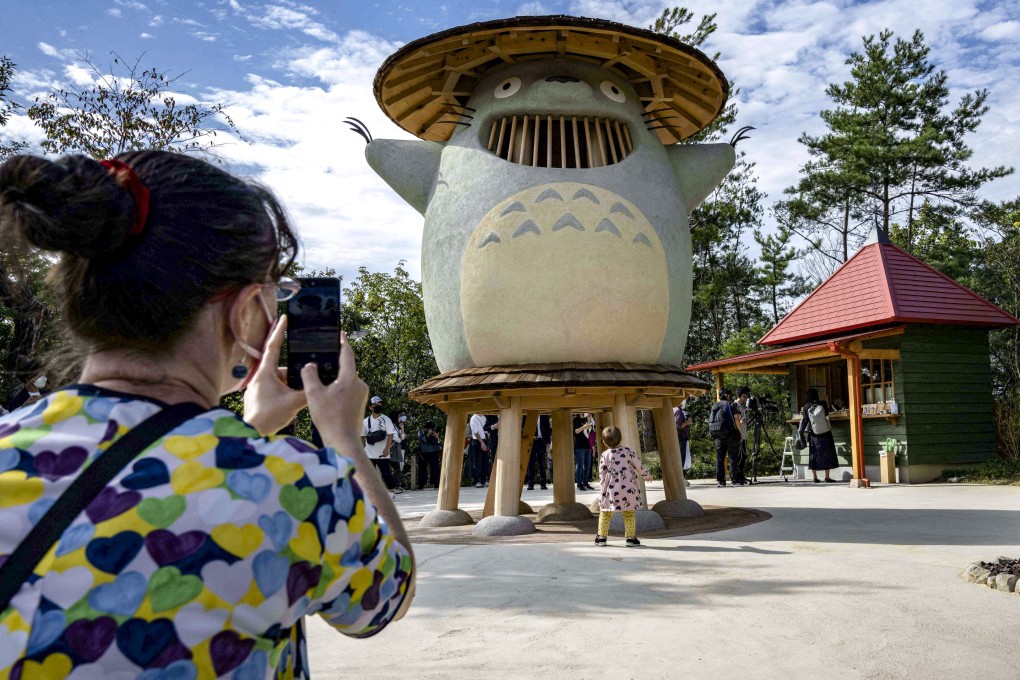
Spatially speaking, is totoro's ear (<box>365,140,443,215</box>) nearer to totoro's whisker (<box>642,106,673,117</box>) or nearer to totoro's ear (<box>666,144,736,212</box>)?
totoro's whisker (<box>642,106,673,117</box>)

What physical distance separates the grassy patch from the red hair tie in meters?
14.2

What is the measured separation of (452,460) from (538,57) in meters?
4.22

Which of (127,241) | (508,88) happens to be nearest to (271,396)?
(127,241)

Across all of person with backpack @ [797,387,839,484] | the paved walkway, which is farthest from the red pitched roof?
the paved walkway

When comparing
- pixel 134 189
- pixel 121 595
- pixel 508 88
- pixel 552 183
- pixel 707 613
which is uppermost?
pixel 508 88

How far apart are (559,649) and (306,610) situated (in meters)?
2.89

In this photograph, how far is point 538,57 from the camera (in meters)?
8.50

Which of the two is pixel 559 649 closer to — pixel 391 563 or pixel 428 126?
pixel 391 563

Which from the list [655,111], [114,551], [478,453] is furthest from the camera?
[478,453]

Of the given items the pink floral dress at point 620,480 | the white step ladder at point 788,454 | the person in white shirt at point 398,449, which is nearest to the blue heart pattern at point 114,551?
the pink floral dress at point 620,480

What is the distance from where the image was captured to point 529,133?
8.55m

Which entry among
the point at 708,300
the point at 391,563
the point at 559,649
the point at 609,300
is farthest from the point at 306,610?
the point at 708,300

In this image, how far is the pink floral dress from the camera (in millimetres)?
7441

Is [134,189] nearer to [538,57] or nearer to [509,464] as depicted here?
[509,464]
